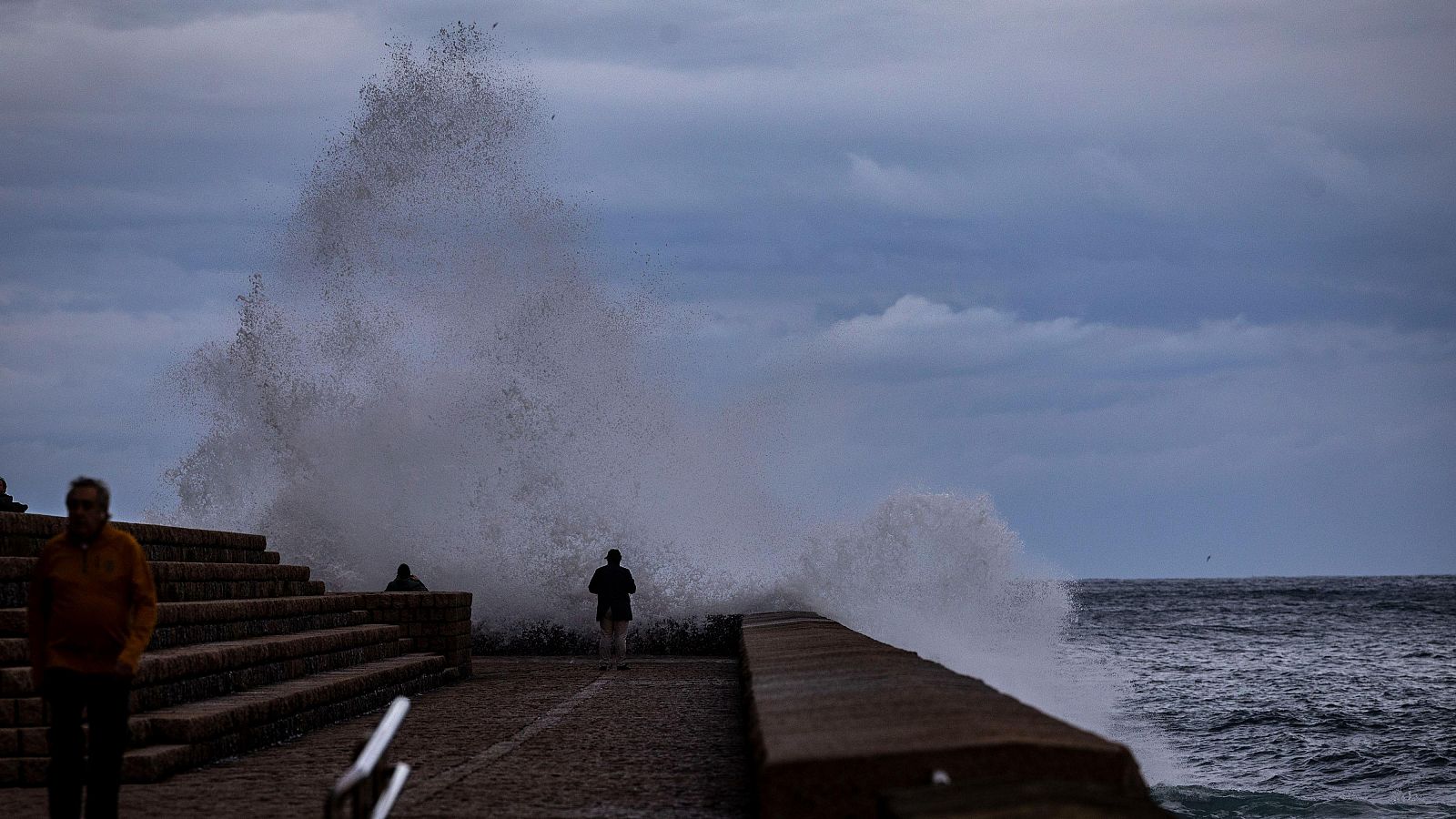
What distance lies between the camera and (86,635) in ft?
18.6

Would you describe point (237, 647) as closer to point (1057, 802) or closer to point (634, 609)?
point (1057, 802)

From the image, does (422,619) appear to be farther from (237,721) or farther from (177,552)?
(237,721)

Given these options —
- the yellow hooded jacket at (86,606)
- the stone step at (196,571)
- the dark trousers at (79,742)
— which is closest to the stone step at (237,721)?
the stone step at (196,571)

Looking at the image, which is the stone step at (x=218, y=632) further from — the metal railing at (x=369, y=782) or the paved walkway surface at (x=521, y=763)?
the metal railing at (x=369, y=782)

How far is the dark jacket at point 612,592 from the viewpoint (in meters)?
16.7

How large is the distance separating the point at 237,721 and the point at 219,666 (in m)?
0.81

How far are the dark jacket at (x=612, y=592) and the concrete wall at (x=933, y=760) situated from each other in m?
10.7

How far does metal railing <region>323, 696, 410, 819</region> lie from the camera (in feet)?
11.1

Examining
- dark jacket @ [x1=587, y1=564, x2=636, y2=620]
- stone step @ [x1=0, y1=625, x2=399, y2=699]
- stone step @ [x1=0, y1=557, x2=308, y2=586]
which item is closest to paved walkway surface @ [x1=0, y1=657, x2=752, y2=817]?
stone step @ [x1=0, y1=625, x2=399, y2=699]

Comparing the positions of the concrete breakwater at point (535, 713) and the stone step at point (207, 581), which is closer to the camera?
the concrete breakwater at point (535, 713)

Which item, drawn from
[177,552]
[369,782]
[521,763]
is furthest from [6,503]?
[369,782]

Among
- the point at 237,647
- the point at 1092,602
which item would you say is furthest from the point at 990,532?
the point at 1092,602

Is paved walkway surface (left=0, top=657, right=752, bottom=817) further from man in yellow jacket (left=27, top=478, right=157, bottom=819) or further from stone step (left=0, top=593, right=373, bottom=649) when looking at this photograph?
stone step (left=0, top=593, right=373, bottom=649)

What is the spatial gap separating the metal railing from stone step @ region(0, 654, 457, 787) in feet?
11.6
